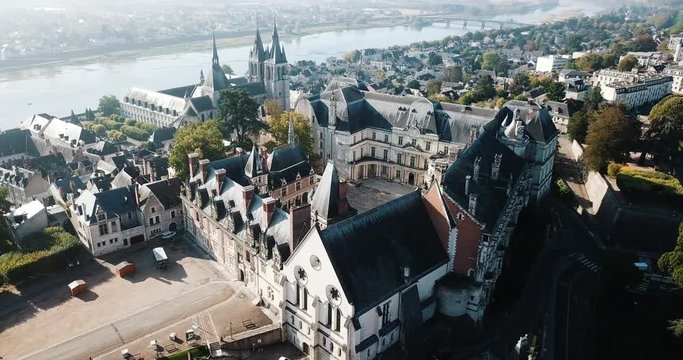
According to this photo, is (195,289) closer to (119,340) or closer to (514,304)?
(119,340)

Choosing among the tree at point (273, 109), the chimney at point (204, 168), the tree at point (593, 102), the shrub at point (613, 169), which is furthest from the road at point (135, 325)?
the tree at point (593, 102)

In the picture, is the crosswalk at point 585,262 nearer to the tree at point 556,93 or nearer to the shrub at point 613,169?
the shrub at point 613,169

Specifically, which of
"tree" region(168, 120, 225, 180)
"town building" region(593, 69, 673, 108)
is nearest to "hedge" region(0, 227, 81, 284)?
"tree" region(168, 120, 225, 180)

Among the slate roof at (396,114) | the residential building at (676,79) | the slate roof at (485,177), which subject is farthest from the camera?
the residential building at (676,79)

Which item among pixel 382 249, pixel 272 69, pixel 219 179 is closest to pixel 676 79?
pixel 272 69

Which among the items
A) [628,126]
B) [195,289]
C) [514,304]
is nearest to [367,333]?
[514,304]

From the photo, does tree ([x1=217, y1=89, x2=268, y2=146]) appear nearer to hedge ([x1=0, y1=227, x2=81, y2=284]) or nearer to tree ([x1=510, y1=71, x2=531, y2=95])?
hedge ([x1=0, y1=227, x2=81, y2=284])
